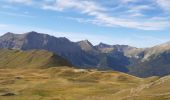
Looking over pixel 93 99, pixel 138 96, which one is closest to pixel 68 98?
pixel 93 99

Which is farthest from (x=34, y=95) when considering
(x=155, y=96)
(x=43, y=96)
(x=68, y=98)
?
Answer: (x=155, y=96)

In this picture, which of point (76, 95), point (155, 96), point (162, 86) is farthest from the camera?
point (76, 95)

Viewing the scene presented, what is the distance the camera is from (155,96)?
106688 millimetres

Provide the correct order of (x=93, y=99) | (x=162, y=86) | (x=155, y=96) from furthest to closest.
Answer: (x=93, y=99) → (x=162, y=86) → (x=155, y=96)

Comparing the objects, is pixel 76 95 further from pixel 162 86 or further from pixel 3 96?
pixel 162 86

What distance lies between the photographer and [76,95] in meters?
151

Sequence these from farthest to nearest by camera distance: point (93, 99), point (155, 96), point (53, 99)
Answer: point (53, 99), point (93, 99), point (155, 96)

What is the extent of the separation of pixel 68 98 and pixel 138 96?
39.2 metres

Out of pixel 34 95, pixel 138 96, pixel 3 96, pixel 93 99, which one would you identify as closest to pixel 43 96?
pixel 34 95

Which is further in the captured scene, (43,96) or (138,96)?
(43,96)

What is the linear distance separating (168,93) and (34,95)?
63000 mm

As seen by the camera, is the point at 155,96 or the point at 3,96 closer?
the point at 155,96

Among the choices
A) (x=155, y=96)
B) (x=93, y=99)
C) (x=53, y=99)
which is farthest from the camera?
(x=53, y=99)

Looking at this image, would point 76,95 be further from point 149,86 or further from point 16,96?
point 149,86
